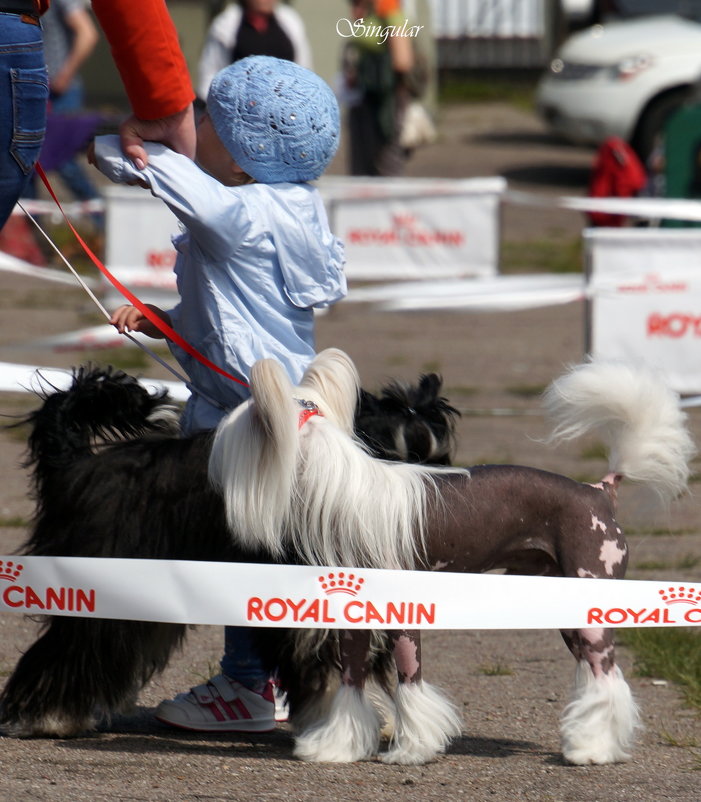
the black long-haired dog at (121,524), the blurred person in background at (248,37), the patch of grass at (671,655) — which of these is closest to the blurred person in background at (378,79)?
the blurred person in background at (248,37)

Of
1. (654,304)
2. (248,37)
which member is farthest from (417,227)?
(654,304)

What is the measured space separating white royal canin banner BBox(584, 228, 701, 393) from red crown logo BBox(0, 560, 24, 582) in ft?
15.0

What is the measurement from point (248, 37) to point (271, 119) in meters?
6.42

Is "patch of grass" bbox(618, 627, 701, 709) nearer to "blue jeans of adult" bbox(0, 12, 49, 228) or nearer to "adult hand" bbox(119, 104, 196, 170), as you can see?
"adult hand" bbox(119, 104, 196, 170)

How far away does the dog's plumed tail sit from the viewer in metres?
3.31

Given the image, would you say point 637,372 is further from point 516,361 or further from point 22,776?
point 516,361

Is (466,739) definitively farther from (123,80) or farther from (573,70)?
(573,70)

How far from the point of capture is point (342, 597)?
3166 millimetres

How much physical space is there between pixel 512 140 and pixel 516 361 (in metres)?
11.2

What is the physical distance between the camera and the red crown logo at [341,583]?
3.16 meters

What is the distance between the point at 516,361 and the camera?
9008 millimetres

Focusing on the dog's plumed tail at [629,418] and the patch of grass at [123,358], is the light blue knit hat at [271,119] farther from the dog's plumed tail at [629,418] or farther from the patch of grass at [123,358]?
the patch of grass at [123,358]

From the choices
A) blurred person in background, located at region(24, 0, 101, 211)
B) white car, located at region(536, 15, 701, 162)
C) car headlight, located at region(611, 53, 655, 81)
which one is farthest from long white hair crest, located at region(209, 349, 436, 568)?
car headlight, located at region(611, 53, 655, 81)

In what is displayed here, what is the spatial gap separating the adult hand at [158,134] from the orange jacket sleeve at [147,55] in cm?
2
